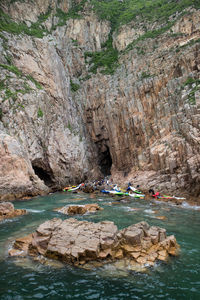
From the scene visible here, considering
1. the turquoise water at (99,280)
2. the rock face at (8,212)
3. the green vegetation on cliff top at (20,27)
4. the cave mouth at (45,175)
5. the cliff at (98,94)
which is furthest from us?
the green vegetation on cliff top at (20,27)

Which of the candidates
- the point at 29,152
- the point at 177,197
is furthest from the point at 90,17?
the point at 177,197

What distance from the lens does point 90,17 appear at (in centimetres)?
5169

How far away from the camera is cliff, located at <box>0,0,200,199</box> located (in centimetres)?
2494

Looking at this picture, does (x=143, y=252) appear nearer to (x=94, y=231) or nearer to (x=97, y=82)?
(x=94, y=231)

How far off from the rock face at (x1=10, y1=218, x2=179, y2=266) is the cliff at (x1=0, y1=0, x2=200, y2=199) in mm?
13168

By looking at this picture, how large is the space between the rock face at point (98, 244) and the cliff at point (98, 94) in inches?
518

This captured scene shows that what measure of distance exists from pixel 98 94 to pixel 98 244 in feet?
122

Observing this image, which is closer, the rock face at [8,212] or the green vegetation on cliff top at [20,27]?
the rock face at [8,212]

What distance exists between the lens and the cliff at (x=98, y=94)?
24938mm

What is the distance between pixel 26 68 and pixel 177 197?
32556 mm

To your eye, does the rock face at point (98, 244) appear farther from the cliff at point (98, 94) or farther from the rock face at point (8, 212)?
the cliff at point (98, 94)

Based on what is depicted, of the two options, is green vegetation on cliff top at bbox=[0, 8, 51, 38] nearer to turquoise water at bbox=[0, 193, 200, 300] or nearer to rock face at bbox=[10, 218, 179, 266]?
rock face at bbox=[10, 218, 179, 266]

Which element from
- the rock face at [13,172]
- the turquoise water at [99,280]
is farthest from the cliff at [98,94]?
the turquoise water at [99,280]

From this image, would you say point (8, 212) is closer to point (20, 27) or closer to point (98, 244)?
point (98, 244)
